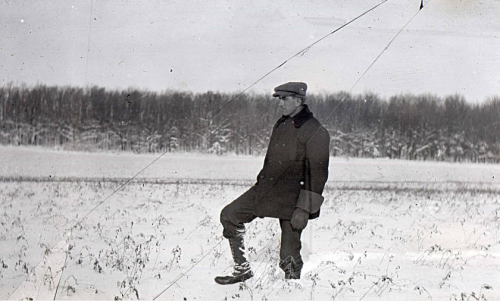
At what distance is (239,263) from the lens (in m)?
3.16

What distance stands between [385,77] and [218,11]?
5.23ft

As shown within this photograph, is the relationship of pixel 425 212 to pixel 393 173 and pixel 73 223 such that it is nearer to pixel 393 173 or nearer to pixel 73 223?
pixel 393 173

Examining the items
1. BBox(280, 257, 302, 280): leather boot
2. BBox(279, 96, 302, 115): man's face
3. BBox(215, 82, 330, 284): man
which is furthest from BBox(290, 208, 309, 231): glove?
BBox(279, 96, 302, 115): man's face

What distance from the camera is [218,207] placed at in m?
3.46

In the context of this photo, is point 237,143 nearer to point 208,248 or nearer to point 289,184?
point 289,184

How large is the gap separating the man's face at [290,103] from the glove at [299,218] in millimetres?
760

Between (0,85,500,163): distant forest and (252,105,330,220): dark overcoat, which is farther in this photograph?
(0,85,500,163): distant forest

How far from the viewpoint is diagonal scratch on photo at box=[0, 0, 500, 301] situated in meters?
3.09

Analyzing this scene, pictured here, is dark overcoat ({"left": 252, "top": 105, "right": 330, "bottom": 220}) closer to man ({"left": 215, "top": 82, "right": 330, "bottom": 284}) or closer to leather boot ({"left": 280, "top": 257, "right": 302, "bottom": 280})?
man ({"left": 215, "top": 82, "right": 330, "bottom": 284})

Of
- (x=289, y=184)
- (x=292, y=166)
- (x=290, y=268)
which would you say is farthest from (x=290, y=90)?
(x=290, y=268)

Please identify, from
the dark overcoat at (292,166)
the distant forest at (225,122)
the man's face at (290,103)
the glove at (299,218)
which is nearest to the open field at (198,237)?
the distant forest at (225,122)

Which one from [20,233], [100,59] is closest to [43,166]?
[20,233]

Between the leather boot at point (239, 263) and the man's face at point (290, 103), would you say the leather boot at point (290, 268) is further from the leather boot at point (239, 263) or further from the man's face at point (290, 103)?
the man's face at point (290, 103)

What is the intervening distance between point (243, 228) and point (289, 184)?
1.75ft
